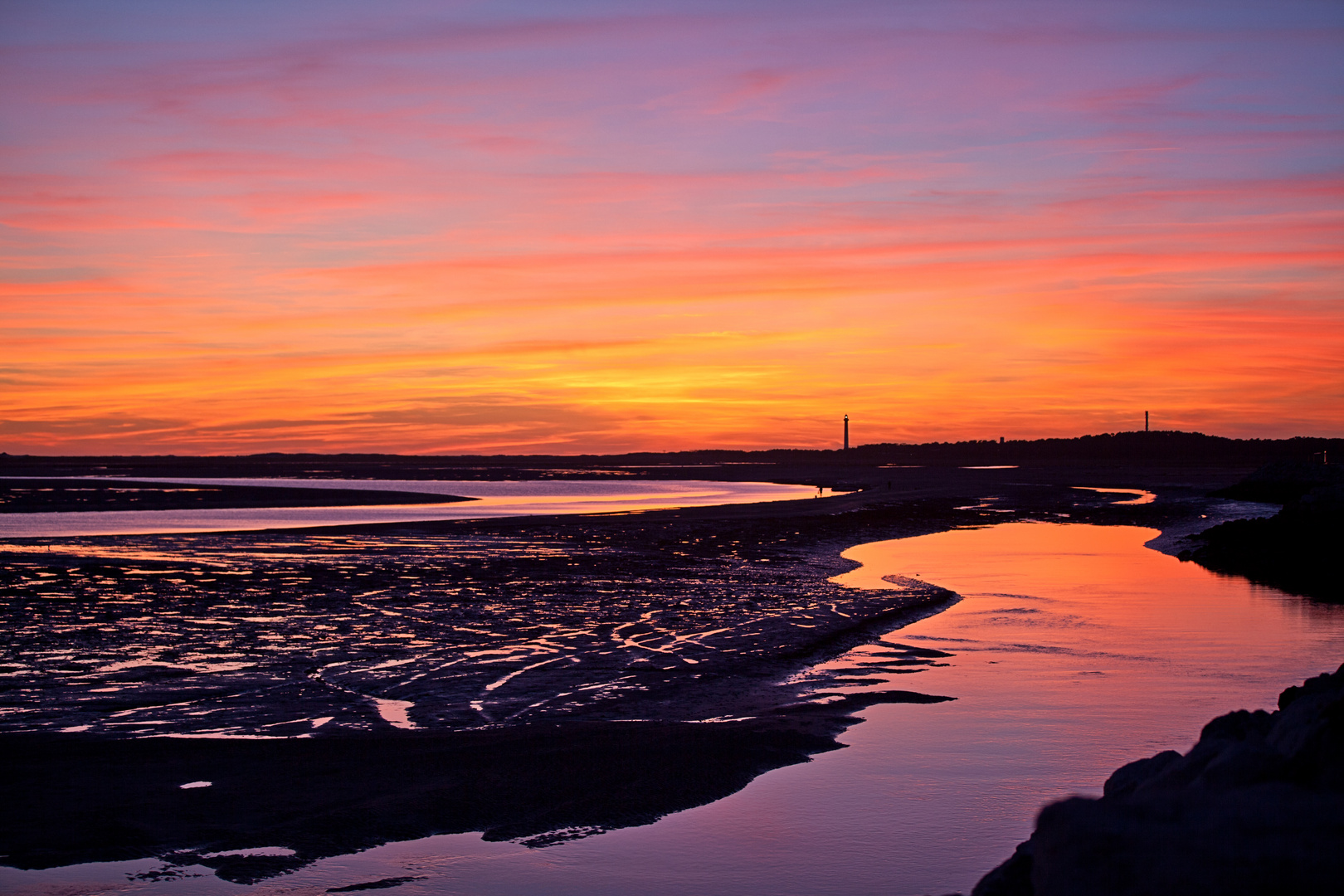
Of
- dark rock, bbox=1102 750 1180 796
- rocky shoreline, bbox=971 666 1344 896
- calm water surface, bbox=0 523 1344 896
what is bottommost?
calm water surface, bbox=0 523 1344 896

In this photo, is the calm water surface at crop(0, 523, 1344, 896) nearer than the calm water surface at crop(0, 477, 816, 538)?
Yes

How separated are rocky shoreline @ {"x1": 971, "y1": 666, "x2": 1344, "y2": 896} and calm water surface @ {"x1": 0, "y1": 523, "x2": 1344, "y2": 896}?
1.70m

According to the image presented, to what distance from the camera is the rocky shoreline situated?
12.0 ft

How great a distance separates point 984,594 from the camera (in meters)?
18.0

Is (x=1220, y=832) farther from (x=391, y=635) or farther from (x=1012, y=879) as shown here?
(x=391, y=635)

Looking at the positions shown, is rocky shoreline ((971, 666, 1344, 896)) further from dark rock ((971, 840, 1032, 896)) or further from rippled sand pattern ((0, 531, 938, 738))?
rippled sand pattern ((0, 531, 938, 738))

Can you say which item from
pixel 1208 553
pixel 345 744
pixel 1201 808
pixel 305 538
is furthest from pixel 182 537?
pixel 1201 808

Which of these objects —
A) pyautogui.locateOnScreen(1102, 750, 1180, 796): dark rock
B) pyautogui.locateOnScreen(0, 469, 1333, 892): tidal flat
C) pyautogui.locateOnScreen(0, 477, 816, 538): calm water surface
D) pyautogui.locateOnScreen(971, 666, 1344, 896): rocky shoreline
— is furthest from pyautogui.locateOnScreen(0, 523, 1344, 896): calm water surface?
pyautogui.locateOnScreen(0, 477, 816, 538): calm water surface

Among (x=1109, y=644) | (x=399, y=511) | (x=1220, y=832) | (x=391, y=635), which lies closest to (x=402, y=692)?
(x=391, y=635)

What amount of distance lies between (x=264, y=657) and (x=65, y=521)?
2630 centimetres

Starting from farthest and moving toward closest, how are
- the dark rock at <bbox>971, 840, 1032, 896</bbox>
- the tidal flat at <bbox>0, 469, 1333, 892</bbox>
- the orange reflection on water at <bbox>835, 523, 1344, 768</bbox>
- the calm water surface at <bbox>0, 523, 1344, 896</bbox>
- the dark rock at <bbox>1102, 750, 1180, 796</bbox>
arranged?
the orange reflection on water at <bbox>835, 523, 1344, 768</bbox>
the tidal flat at <bbox>0, 469, 1333, 892</bbox>
the calm water surface at <bbox>0, 523, 1344, 896</bbox>
the dark rock at <bbox>1102, 750, 1180, 796</bbox>
the dark rock at <bbox>971, 840, 1032, 896</bbox>

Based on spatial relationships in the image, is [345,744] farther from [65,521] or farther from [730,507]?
[730,507]

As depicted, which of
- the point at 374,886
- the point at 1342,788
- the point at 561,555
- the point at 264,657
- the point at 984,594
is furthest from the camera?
the point at 561,555

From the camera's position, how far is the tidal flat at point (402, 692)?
255 inches
